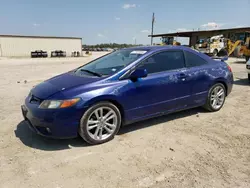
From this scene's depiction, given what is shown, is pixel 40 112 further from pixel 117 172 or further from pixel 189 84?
pixel 189 84

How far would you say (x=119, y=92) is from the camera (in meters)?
3.07

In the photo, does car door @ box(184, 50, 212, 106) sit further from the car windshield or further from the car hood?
the car hood

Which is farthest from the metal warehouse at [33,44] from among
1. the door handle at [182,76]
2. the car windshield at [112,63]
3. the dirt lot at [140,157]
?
the door handle at [182,76]

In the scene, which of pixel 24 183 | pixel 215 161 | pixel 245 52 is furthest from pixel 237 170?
pixel 245 52

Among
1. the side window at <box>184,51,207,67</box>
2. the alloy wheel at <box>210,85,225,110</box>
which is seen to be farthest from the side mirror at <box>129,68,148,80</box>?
the alloy wheel at <box>210,85,225,110</box>

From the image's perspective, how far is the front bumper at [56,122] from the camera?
2754 millimetres

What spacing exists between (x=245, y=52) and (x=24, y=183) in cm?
1923

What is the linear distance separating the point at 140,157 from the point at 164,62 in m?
1.79

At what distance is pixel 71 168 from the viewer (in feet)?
8.24

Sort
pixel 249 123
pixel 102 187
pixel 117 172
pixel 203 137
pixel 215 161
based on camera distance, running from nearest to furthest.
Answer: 1. pixel 102 187
2. pixel 117 172
3. pixel 215 161
4. pixel 203 137
5. pixel 249 123

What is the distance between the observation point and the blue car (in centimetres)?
282

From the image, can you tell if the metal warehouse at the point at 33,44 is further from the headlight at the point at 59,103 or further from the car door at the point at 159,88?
the headlight at the point at 59,103

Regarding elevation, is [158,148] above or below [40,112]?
below

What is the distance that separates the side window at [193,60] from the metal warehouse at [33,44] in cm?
3662
